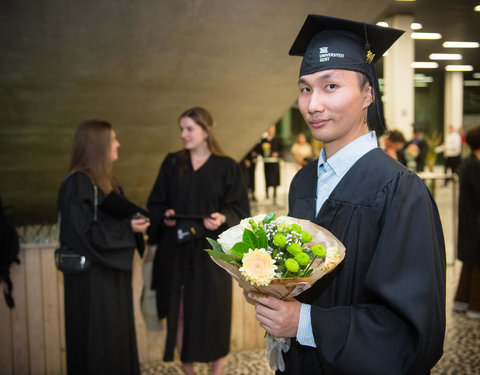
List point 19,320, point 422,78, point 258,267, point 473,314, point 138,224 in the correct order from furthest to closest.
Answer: point 422,78
point 473,314
point 19,320
point 138,224
point 258,267

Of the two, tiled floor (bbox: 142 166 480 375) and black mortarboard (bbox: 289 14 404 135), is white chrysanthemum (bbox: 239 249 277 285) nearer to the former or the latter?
black mortarboard (bbox: 289 14 404 135)

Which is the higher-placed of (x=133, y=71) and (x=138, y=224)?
(x=133, y=71)

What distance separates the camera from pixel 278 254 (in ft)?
3.26

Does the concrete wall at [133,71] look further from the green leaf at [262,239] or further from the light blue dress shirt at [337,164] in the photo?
the green leaf at [262,239]

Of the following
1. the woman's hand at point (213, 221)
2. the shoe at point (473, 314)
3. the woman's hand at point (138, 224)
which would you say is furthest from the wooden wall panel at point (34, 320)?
the shoe at point (473, 314)

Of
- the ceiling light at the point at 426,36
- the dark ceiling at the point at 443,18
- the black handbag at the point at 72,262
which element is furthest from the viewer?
the ceiling light at the point at 426,36

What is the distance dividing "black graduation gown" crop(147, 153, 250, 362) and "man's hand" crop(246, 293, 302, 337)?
1606 mm

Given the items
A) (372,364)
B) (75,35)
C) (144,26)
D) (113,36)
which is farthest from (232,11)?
(372,364)

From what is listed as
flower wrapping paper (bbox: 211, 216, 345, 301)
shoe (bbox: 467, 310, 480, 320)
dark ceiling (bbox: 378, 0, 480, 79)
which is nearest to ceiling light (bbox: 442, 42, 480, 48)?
dark ceiling (bbox: 378, 0, 480, 79)

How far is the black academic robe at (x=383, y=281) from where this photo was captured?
98cm

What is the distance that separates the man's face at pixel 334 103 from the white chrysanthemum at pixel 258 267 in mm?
451

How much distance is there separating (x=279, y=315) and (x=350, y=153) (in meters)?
0.50

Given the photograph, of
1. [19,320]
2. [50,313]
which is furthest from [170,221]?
[19,320]

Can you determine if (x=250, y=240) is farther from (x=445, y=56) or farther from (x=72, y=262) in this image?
(x=445, y=56)
